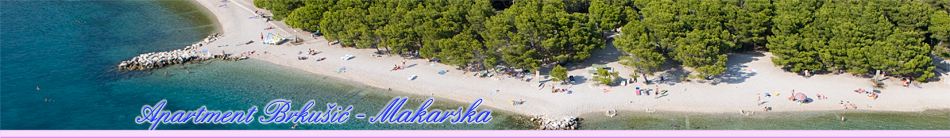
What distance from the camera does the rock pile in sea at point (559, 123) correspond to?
56.7 m

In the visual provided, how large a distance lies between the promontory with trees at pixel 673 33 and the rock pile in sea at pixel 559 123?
7.15m

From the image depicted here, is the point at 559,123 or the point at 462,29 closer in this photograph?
the point at 559,123

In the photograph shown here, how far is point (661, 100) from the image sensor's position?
6172cm

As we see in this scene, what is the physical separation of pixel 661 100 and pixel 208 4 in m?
69.2

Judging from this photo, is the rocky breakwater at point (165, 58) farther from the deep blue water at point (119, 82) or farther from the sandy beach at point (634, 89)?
the sandy beach at point (634, 89)

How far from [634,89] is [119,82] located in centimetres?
4543

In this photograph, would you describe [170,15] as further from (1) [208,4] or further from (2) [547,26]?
(2) [547,26]

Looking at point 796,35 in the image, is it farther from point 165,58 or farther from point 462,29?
point 165,58

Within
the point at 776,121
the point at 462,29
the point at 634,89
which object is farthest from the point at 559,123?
the point at 462,29

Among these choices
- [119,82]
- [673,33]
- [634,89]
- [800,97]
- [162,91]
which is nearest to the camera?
[800,97]

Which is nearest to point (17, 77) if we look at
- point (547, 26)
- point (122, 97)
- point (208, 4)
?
point (122, 97)

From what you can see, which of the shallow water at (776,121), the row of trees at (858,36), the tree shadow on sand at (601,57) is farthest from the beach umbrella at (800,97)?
the tree shadow on sand at (601,57)

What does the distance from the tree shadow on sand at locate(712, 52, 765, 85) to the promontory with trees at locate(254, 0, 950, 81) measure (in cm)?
99

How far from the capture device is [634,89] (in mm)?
63906
